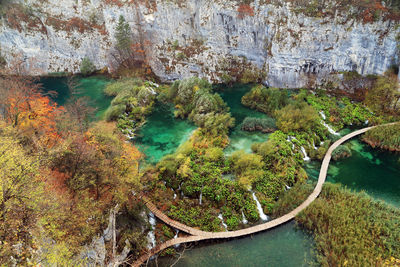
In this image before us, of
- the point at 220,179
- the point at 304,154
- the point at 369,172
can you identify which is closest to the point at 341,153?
Answer: the point at 369,172

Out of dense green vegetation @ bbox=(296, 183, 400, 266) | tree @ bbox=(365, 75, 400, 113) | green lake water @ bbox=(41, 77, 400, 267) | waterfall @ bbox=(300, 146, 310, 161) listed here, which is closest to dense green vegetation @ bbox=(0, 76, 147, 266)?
green lake water @ bbox=(41, 77, 400, 267)

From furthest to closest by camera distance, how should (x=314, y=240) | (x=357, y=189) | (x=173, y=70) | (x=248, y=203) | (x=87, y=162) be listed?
1. (x=173, y=70)
2. (x=357, y=189)
3. (x=248, y=203)
4. (x=314, y=240)
5. (x=87, y=162)

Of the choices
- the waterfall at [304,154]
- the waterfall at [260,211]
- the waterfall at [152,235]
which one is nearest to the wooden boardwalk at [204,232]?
the waterfall at [152,235]

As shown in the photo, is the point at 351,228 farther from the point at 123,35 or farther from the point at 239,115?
the point at 123,35

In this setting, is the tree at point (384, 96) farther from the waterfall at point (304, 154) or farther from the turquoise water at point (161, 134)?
the turquoise water at point (161, 134)

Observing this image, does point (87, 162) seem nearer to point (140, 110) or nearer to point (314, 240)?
point (314, 240)

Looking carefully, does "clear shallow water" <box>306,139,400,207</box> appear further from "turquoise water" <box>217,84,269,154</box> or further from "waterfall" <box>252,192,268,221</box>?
"turquoise water" <box>217,84,269,154</box>

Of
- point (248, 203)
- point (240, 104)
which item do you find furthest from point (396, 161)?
point (240, 104)
